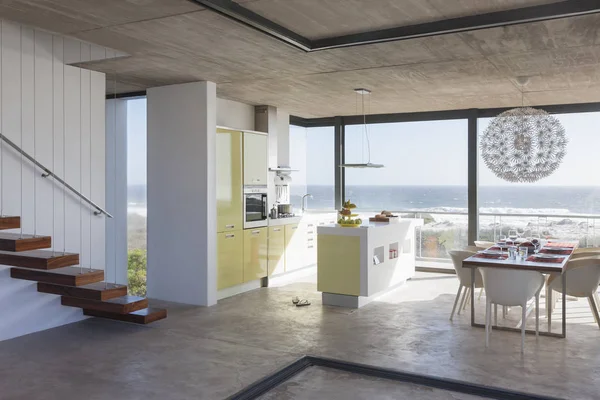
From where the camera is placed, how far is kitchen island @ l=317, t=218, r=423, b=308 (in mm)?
6230

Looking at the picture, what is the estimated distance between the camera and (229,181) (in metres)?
6.73

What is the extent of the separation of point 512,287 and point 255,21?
3107 mm

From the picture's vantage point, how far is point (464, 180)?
27.2 metres

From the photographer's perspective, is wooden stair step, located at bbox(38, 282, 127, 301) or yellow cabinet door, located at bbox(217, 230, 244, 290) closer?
wooden stair step, located at bbox(38, 282, 127, 301)

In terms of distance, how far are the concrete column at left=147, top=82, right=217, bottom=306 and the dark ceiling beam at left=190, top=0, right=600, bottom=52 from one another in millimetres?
2137

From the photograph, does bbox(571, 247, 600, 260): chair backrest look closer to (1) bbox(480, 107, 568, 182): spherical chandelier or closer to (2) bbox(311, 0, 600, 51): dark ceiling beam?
(1) bbox(480, 107, 568, 182): spherical chandelier

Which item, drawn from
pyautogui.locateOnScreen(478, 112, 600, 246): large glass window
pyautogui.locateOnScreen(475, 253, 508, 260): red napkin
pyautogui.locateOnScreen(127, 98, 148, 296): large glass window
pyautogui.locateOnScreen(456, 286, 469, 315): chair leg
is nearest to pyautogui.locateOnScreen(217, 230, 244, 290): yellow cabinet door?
pyautogui.locateOnScreen(127, 98, 148, 296): large glass window

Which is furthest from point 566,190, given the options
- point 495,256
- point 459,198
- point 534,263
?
point 534,263

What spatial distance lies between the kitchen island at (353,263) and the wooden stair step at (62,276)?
268 centimetres

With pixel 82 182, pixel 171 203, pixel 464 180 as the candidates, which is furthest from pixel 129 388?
pixel 464 180

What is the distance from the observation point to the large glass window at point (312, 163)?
10320mm

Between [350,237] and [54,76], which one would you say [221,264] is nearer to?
[350,237]

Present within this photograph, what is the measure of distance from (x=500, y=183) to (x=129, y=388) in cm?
2663

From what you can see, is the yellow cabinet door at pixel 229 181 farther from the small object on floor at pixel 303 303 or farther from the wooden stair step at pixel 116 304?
the wooden stair step at pixel 116 304
